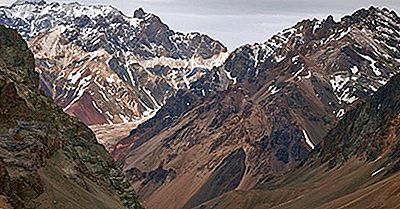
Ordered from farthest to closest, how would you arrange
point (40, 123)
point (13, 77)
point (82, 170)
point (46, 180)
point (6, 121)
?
point (13, 77) < point (82, 170) < point (40, 123) < point (6, 121) < point (46, 180)

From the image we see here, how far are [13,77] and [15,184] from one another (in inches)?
2086

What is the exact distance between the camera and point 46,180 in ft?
376

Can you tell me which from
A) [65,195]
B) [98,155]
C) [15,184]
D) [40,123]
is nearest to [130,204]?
[98,155]

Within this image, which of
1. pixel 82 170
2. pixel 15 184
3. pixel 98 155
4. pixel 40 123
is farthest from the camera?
pixel 98 155

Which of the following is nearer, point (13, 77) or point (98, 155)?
point (13, 77)

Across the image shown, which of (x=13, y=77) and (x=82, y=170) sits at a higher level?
(x=13, y=77)

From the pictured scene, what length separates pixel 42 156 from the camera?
123125 mm

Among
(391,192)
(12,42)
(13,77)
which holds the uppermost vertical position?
(12,42)

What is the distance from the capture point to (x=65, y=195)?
11519cm

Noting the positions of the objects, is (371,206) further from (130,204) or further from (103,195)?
(103,195)

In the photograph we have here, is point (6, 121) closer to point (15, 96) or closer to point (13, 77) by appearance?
point (15, 96)

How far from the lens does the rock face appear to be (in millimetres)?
106312

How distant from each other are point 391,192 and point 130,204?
230 ft

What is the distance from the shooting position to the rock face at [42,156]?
106m
